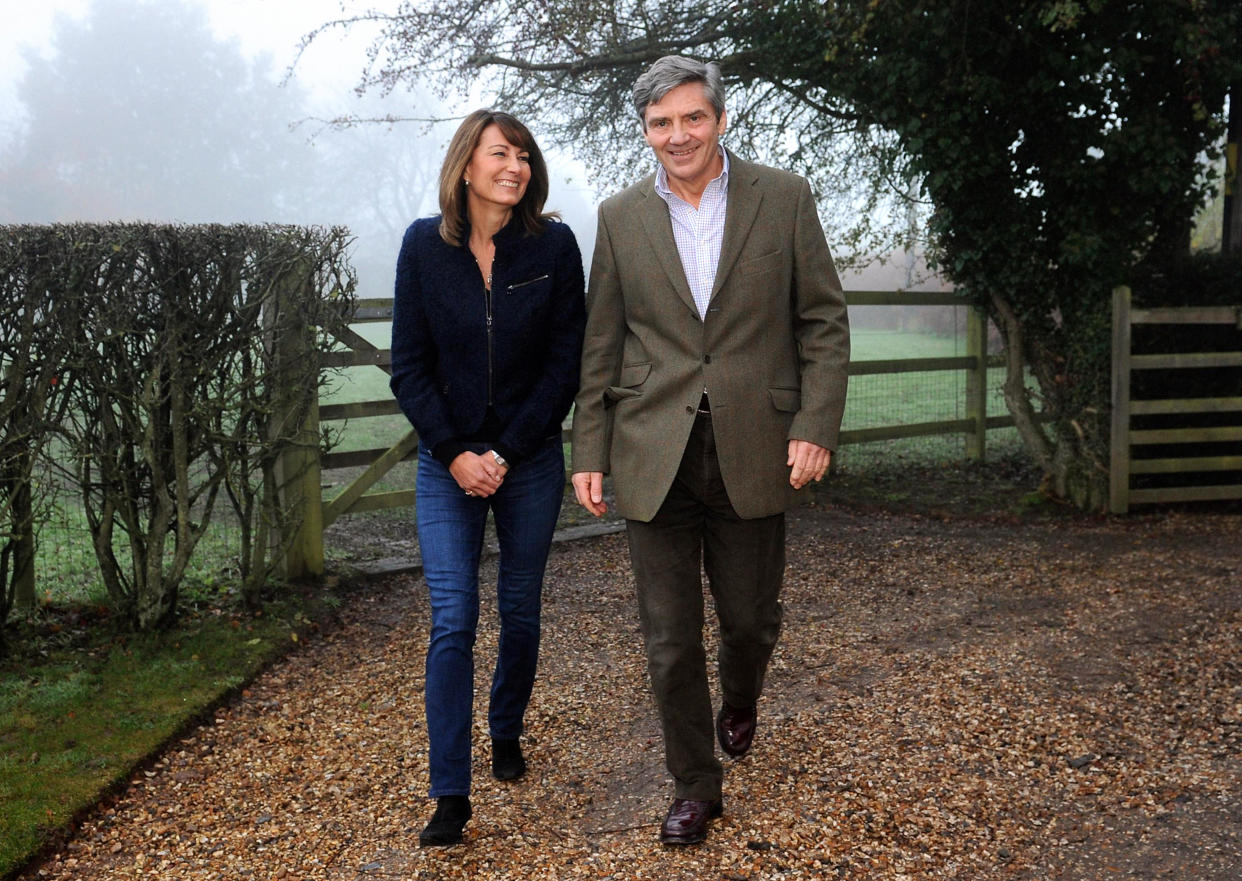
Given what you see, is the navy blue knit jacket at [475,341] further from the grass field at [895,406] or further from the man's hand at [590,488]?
the grass field at [895,406]

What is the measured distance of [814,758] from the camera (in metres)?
3.88

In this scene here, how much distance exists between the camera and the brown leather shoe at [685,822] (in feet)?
10.6

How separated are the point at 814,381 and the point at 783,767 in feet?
4.54

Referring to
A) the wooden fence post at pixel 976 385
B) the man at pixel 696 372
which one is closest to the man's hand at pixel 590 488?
the man at pixel 696 372

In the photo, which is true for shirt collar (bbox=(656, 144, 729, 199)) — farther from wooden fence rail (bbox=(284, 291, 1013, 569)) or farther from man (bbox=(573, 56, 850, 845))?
wooden fence rail (bbox=(284, 291, 1013, 569))

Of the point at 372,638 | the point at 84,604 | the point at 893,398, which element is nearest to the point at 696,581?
the point at 372,638

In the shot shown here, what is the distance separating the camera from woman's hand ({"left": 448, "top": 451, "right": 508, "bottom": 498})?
10.7 feet

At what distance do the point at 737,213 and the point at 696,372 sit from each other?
458mm

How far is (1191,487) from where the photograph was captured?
835 centimetres

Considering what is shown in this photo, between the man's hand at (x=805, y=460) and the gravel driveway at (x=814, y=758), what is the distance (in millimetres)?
1032

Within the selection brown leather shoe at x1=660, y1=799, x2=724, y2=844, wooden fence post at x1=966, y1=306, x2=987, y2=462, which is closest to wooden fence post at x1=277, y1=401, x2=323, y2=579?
brown leather shoe at x1=660, y1=799, x2=724, y2=844

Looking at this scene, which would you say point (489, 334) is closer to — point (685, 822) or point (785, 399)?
point (785, 399)

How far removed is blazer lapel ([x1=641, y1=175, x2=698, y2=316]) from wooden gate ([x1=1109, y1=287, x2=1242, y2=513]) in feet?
19.2

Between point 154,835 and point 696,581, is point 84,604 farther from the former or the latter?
point 696,581
